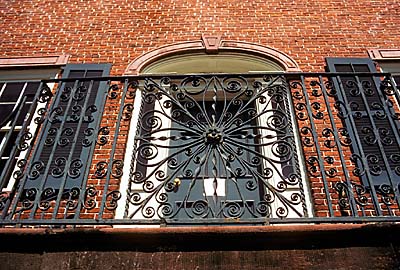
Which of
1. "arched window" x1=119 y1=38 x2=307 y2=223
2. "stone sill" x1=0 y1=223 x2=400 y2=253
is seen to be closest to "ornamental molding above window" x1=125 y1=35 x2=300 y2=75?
"arched window" x1=119 y1=38 x2=307 y2=223

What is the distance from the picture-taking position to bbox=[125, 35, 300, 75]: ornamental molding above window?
6645 millimetres

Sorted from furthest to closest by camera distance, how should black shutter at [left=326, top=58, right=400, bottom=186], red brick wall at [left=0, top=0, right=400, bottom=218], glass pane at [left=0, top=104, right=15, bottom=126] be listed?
1. red brick wall at [left=0, top=0, right=400, bottom=218]
2. glass pane at [left=0, top=104, right=15, bottom=126]
3. black shutter at [left=326, top=58, right=400, bottom=186]

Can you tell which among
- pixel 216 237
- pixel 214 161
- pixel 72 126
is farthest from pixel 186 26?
pixel 216 237

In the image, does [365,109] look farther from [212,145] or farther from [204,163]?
[204,163]

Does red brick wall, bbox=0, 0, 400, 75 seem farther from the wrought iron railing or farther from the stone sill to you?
the stone sill

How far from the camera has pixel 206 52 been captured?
689cm

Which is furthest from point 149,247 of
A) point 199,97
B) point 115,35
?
point 115,35

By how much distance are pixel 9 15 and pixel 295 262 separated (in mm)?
6945

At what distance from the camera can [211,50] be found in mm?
6867

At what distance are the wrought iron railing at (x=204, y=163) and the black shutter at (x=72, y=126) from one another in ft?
0.08

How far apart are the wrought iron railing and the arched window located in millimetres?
20

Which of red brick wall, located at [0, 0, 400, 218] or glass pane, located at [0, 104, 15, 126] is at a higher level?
red brick wall, located at [0, 0, 400, 218]

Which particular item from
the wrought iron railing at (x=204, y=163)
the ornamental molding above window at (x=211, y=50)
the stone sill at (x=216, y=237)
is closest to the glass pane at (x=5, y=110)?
the wrought iron railing at (x=204, y=163)

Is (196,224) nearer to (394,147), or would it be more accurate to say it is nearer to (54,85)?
(394,147)
